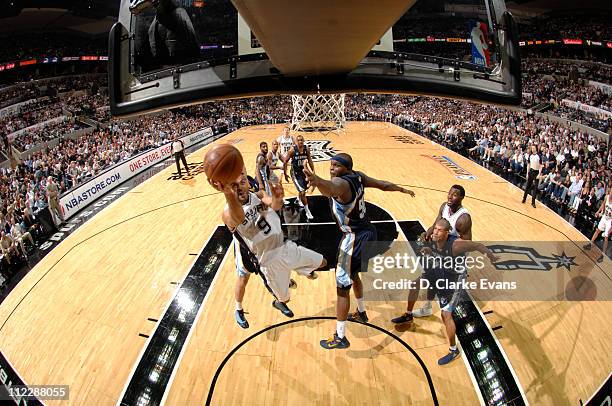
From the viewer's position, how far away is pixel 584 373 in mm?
→ 4305

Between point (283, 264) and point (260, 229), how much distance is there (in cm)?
45

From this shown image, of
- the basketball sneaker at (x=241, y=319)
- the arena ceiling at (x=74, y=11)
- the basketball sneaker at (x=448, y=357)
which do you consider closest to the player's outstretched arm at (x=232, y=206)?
the basketball sneaker at (x=241, y=319)

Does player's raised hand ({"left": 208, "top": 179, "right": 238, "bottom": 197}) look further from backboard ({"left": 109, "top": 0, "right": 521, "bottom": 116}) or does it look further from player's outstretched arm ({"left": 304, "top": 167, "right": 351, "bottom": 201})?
backboard ({"left": 109, "top": 0, "right": 521, "bottom": 116})

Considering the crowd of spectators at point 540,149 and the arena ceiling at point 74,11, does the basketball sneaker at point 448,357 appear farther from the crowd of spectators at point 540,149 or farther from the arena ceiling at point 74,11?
the arena ceiling at point 74,11

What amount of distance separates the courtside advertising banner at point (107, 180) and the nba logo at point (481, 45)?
10441 millimetres

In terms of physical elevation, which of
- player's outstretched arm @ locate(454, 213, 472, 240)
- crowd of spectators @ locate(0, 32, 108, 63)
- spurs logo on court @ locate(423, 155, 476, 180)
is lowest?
spurs logo on court @ locate(423, 155, 476, 180)

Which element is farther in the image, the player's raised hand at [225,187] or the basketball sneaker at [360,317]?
the basketball sneaker at [360,317]

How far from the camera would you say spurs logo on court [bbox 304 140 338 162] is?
15562mm

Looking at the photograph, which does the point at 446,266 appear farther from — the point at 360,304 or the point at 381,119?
the point at 381,119

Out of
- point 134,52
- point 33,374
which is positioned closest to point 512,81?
point 134,52

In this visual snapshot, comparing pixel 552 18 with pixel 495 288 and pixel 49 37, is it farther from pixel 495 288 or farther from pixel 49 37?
pixel 49 37

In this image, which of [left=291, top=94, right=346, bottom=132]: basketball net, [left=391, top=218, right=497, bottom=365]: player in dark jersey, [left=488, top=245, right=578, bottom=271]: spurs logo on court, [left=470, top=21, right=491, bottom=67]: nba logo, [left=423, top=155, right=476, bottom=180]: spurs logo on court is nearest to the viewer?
[left=470, top=21, right=491, bottom=67]: nba logo

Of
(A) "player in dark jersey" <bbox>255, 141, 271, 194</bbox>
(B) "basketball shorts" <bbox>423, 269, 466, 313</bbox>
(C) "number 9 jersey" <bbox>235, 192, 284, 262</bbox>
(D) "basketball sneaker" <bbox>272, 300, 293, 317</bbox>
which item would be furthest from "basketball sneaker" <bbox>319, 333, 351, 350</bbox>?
(A) "player in dark jersey" <bbox>255, 141, 271, 194</bbox>

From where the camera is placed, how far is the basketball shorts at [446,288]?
4273 millimetres
